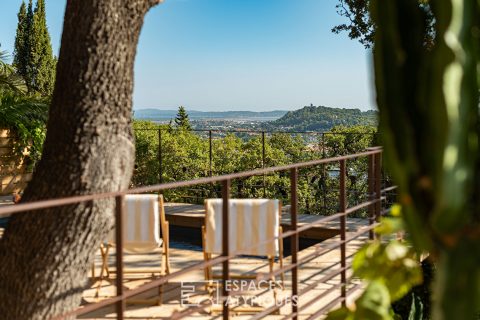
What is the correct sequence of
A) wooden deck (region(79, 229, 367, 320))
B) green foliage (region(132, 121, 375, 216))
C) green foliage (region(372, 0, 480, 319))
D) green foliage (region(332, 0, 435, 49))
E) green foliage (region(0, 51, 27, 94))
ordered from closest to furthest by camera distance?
green foliage (region(372, 0, 480, 319)) → wooden deck (region(79, 229, 367, 320)) → green foliage (region(332, 0, 435, 49)) → green foliage (region(132, 121, 375, 216)) → green foliage (region(0, 51, 27, 94))

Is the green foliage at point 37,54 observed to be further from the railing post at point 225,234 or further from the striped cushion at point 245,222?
the railing post at point 225,234

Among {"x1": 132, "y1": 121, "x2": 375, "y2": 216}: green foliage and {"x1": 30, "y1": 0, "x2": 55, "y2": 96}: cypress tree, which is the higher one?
{"x1": 30, "y1": 0, "x2": 55, "y2": 96}: cypress tree

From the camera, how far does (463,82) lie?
2.63 feet

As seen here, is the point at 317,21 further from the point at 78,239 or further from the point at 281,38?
the point at 78,239

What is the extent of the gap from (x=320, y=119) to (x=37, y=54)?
42.6ft

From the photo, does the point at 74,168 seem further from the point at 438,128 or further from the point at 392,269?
the point at 438,128

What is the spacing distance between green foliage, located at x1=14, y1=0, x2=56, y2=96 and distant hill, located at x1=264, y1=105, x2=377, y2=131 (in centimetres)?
1039

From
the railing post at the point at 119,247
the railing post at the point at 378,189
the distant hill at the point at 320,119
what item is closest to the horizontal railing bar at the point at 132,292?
the railing post at the point at 119,247

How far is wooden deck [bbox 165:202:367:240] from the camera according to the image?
24.8ft

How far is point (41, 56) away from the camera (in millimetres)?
26484

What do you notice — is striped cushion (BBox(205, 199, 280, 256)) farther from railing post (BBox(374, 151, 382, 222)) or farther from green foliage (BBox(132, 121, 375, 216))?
green foliage (BBox(132, 121, 375, 216))

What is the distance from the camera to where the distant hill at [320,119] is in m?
17.2

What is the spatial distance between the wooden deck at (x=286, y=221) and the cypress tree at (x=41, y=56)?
1853 cm

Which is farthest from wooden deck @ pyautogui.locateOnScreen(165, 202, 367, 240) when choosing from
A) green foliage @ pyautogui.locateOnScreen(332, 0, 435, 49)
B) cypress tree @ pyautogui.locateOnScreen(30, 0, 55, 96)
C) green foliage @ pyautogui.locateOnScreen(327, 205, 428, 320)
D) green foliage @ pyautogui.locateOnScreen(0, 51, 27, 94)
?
cypress tree @ pyautogui.locateOnScreen(30, 0, 55, 96)
